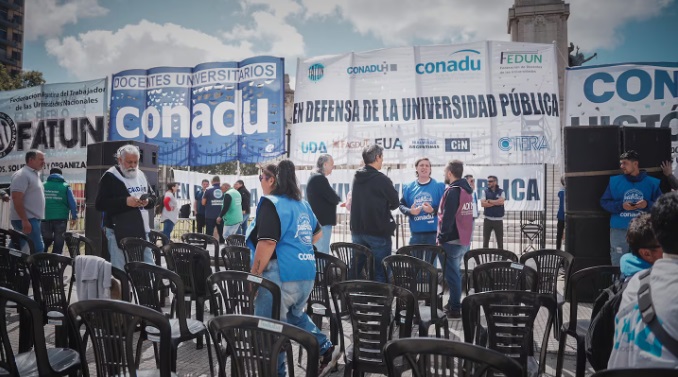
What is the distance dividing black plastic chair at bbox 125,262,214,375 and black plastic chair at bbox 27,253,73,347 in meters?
0.56

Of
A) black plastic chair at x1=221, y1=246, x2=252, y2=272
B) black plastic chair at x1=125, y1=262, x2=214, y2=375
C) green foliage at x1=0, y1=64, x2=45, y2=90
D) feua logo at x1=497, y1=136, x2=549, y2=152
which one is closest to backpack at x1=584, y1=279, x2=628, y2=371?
black plastic chair at x1=125, y1=262, x2=214, y2=375

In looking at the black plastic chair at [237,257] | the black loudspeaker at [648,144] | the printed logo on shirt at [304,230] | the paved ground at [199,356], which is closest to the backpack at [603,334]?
the paved ground at [199,356]

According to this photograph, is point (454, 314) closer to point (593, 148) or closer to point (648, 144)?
point (593, 148)

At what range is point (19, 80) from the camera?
116 ft

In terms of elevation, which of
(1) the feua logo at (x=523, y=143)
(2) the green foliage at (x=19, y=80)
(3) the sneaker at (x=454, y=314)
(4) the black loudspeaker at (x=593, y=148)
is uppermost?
(2) the green foliage at (x=19, y=80)

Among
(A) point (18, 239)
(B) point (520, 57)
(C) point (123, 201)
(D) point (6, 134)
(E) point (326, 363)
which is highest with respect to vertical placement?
(B) point (520, 57)

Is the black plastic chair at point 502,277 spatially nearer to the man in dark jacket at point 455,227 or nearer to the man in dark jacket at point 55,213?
the man in dark jacket at point 455,227

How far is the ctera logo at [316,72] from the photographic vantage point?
1030cm

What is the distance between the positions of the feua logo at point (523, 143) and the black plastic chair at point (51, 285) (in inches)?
322

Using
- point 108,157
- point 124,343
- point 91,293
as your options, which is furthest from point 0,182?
point 124,343

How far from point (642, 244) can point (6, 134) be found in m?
17.1

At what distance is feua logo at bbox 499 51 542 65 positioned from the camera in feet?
29.1

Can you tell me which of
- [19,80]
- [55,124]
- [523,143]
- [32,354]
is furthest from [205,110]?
[19,80]

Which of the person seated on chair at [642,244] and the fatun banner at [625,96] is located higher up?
the fatun banner at [625,96]
